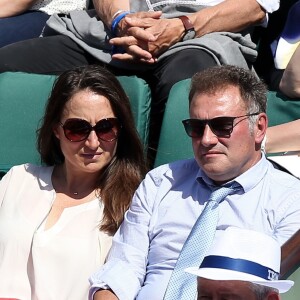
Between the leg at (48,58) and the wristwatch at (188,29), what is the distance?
0.48 m

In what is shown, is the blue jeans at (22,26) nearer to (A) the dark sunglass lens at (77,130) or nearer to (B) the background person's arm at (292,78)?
(A) the dark sunglass lens at (77,130)

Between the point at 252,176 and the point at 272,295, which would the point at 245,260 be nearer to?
the point at 272,295

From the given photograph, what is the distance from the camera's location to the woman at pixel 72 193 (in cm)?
322

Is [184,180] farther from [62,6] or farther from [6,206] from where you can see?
[62,6]

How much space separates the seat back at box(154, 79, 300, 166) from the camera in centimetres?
363

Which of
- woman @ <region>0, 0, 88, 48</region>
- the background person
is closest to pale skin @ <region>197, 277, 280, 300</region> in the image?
the background person

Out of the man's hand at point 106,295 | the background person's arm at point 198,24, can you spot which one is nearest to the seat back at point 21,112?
the background person's arm at point 198,24

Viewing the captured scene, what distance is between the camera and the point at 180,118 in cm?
367

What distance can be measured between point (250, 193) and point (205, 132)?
0.24 meters

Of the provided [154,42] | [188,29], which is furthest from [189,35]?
[154,42]

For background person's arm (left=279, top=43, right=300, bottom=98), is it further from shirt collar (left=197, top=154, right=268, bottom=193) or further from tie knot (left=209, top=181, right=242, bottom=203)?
tie knot (left=209, top=181, right=242, bottom=203)

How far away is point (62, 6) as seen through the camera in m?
4.61

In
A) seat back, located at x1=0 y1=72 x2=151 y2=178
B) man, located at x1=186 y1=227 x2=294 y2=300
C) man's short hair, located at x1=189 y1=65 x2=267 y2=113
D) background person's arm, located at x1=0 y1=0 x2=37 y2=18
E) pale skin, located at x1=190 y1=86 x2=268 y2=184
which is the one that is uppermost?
man, located at x1=186 y1=227 x2=294 y2=300

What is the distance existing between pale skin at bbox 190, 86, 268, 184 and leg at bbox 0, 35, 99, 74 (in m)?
1.28
